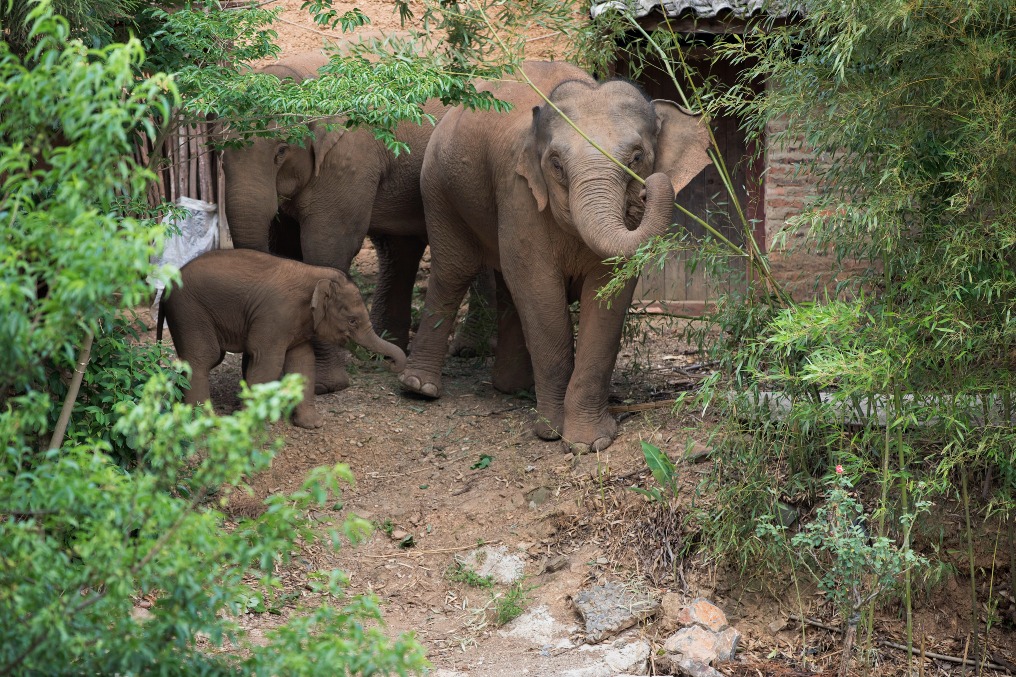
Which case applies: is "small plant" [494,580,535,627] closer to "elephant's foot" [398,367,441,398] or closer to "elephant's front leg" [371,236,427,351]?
"elephant's foot" [398,367,441,398]

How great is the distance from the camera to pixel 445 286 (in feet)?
29.5

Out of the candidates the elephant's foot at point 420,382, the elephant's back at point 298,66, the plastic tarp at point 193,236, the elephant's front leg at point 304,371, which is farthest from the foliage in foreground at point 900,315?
the plastic tarp at point 193,236

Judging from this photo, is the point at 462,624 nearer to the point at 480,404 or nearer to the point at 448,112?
the point at 480,404

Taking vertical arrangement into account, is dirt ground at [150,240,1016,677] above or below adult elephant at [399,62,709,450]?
below

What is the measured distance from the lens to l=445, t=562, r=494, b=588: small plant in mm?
6836

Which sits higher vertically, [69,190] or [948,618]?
[69,190]

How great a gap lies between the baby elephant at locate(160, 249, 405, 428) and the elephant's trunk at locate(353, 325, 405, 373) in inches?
4.3

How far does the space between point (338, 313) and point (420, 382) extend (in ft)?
3.49

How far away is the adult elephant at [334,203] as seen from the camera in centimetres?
826

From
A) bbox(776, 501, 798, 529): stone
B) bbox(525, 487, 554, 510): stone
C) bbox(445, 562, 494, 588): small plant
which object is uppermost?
bbox(776, 501, 798, 529): stone

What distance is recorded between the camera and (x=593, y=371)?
7656mm

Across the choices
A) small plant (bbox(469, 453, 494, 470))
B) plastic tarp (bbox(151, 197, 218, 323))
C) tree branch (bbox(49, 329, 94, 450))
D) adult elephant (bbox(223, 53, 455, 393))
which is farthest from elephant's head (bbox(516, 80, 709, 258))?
plastic tarp (bbox(151, 197, 218, 323))

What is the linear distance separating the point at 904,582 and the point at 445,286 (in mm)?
4079

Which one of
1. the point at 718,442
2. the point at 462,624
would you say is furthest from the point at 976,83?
the point at 462,624
